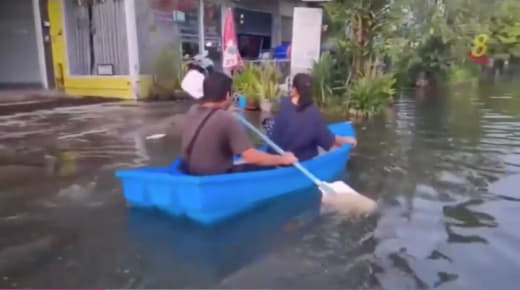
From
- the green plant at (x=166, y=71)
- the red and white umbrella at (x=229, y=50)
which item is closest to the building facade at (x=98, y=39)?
the green plant at (x=166, y=71)

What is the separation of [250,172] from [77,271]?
1.70 m

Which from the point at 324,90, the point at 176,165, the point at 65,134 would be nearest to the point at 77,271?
the point at 176,165

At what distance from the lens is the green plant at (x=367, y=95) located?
10383mm

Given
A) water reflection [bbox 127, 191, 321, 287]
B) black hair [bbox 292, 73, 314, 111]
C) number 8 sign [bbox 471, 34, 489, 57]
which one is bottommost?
water reflection [bbox 127, 191, 321, 287]

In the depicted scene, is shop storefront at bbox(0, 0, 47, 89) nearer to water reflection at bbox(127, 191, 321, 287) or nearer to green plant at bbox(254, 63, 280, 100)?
green plant at bbox(254, 63, 280, 100)

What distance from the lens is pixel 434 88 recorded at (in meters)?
18.2

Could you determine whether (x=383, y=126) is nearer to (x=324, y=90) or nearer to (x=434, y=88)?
(x=324, y=90)

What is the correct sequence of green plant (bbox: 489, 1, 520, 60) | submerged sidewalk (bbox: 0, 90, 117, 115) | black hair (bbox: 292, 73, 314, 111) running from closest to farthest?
1. black hair (bbox: 292, 73, 314, 111)
2. submerged sidewalk (bbox: 0, 90, 117, 115)
3. green plant (bbox: 489, 1, 520, 60)

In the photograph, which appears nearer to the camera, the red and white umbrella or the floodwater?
the floodwater

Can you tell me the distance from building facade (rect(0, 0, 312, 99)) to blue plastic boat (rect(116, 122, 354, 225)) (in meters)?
7.95

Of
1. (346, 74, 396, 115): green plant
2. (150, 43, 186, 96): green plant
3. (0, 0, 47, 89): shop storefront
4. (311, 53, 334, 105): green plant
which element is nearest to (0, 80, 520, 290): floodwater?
(346, 74, 396, 115): green plant

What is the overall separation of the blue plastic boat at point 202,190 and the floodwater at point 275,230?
115 mm

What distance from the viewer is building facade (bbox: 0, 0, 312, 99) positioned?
12.2 metres

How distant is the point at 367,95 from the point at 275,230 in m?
6.54
